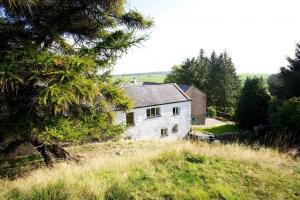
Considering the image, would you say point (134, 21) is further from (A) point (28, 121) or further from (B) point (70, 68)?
(A) point (28, 121)

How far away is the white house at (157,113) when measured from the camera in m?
29.6

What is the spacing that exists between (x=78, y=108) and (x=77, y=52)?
2.05 meters

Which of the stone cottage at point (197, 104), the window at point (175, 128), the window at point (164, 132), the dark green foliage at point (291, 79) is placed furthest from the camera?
the stone cottage at point (197, 104)

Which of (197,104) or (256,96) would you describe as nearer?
(256,96)

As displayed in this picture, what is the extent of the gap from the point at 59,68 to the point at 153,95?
24.6 m

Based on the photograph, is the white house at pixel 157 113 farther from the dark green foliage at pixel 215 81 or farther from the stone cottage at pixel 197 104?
the dark green foliage at pixel 215 81

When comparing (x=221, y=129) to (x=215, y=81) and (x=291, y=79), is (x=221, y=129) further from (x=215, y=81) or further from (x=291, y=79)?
(x=215, y=81)

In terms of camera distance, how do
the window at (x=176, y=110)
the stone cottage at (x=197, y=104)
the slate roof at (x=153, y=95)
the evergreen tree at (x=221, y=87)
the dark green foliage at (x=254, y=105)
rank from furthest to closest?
1. the evergreen tree at (x=221, y=87)
2. the stone cottage at (x=197, y=104)
3. the dark green foliage at (x=254, y=105)
4. the window at (x=176, y=110)
5. the slate roof at (x=153, y=95)

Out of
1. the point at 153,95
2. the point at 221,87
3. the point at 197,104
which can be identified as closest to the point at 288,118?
the point at 153,95

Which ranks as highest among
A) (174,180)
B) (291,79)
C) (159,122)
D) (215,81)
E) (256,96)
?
(215,81)

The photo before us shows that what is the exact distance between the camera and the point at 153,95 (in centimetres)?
3216

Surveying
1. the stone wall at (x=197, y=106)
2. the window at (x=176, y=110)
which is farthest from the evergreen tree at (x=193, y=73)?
the window at (x=176, y=110)

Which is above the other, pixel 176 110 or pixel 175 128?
pixel 176 110

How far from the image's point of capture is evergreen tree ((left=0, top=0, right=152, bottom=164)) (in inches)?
290
